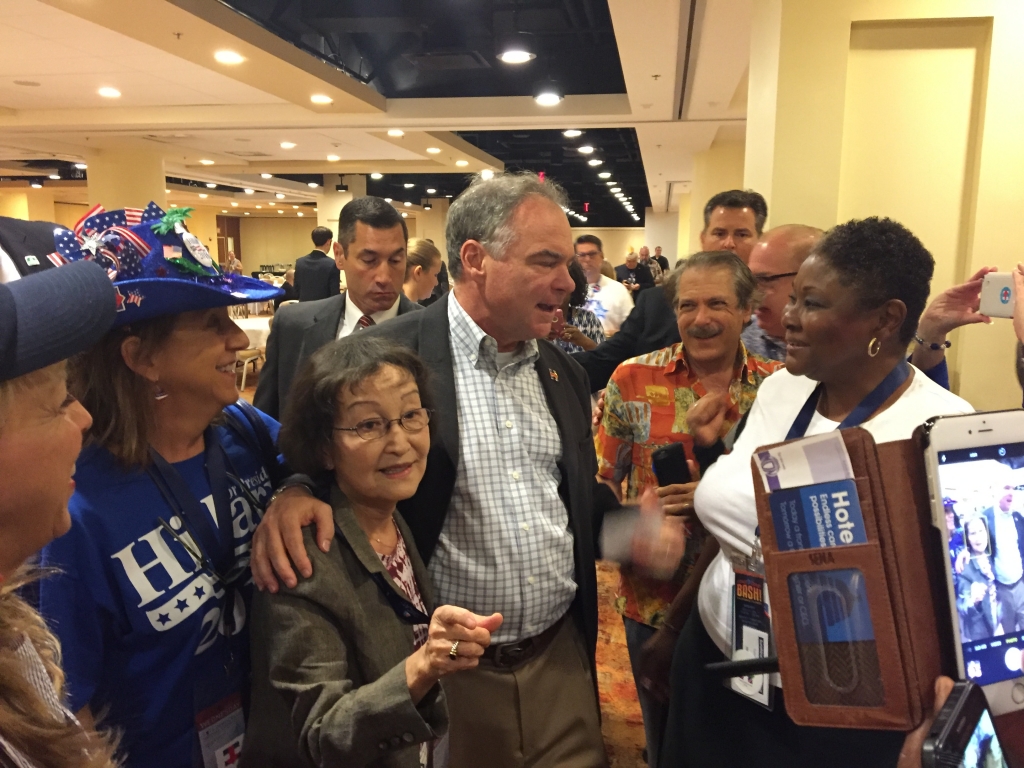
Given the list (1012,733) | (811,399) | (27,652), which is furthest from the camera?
(811,399)

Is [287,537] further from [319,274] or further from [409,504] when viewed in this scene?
[319,274]

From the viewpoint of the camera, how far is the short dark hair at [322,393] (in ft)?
4.39

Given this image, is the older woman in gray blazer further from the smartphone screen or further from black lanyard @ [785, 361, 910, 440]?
black lanyard @ [785, 361, 910, 440]

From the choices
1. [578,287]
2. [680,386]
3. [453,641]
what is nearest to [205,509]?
[453,641]

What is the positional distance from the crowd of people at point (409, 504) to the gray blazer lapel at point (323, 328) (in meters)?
1.18

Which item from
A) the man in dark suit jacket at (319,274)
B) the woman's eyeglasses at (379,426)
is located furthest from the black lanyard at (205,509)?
the man in dark suit jacket at (319,274)

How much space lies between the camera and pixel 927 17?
267cm

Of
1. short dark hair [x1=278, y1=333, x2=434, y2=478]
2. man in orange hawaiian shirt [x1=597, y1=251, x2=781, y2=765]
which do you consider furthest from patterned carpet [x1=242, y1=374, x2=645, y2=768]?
short dark hair [x1=278, y1=333, x2=434, y2=478]

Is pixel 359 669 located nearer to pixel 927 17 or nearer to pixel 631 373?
pixel 631 373

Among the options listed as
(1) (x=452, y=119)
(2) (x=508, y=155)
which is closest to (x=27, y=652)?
(1) (x=452, y=119)

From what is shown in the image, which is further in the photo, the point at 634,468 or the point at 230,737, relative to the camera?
the point at 634,468

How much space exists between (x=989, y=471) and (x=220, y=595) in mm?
1234

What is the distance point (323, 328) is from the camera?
2.98 metres

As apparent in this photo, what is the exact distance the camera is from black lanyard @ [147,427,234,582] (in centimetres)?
123
